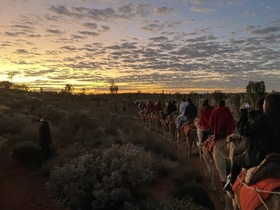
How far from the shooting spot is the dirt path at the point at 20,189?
1106 centimetres

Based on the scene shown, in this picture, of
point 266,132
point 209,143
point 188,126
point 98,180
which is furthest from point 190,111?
point 266,132

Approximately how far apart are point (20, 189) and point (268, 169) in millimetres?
9648

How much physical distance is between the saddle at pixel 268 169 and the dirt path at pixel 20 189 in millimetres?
6992

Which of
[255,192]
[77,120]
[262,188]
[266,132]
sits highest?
[266,132]

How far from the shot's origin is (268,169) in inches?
209

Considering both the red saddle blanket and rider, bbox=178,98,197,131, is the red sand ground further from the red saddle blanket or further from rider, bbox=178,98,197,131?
the red saddle blanket

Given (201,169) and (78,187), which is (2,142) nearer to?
(78,187)

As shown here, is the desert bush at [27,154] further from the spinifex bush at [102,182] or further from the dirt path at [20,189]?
the spinifex bush at [102,182]

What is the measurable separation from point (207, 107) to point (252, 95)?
101 feet

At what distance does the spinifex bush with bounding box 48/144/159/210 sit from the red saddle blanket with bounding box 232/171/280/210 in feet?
12.1

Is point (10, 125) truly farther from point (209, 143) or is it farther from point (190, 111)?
point (209, 143)

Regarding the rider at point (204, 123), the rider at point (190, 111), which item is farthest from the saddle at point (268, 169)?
the rider at point (190, 111)

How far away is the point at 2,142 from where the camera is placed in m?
15.8

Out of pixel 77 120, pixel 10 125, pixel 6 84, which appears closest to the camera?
pixel 10 125
